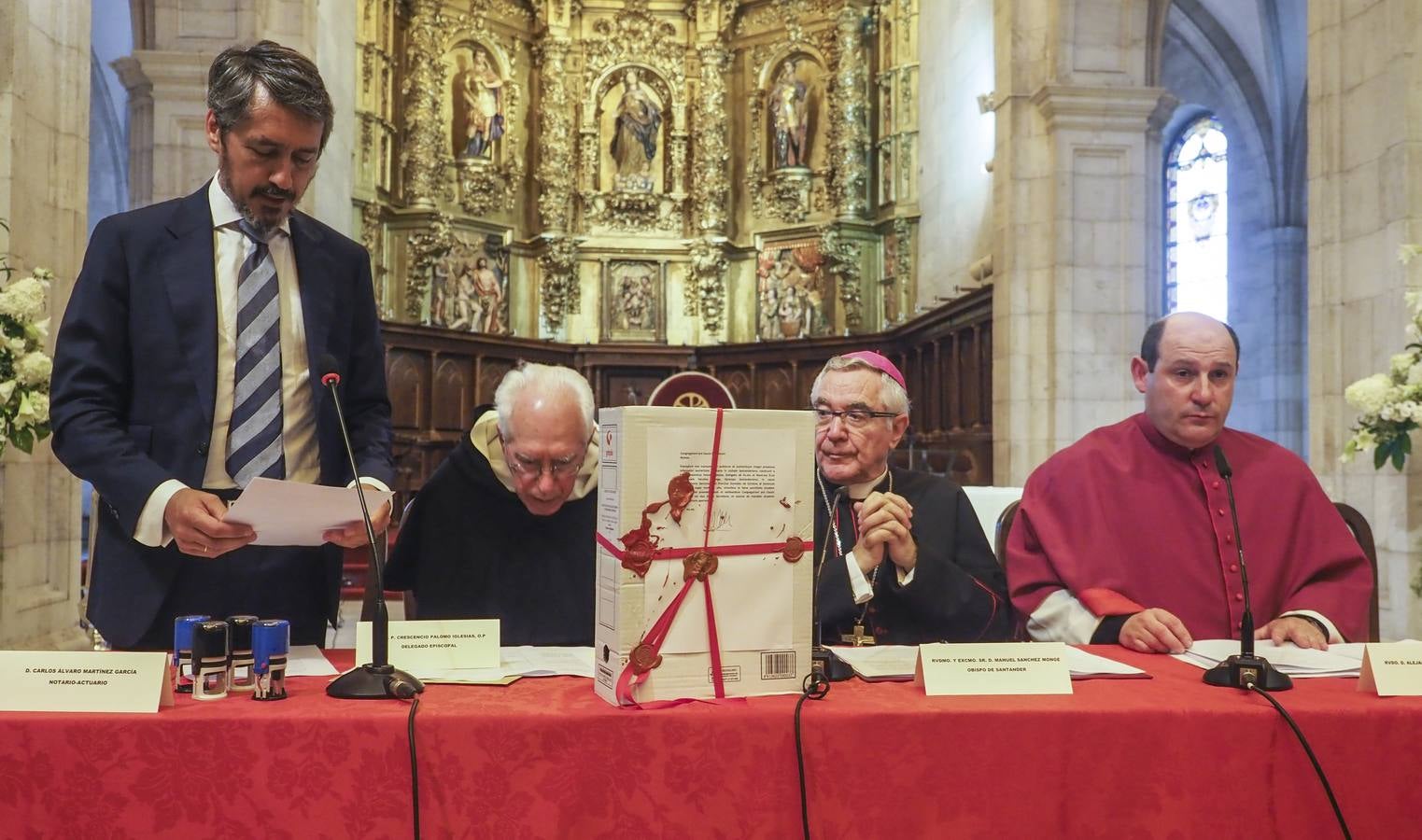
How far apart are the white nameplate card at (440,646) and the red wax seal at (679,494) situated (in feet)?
1.88

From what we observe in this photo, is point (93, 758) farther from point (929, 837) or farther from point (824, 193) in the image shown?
point (824, 193)

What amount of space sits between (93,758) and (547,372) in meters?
1.50

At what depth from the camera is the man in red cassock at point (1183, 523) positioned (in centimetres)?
306

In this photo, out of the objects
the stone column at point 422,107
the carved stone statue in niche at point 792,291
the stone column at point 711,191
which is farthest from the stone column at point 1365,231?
the stone column at point 422,107

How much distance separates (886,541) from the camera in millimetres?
2516

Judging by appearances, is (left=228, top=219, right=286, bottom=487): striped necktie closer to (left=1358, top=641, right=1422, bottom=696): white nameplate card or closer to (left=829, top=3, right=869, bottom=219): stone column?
(left=1358, top=641, right=1422, bottom=696): white nameplate card

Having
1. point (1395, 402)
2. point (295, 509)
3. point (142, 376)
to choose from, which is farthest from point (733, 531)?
point (1395, 402)

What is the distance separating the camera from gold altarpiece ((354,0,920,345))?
47.5 ft

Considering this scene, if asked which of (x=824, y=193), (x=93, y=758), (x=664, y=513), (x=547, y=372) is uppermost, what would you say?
(x=824, y=193)

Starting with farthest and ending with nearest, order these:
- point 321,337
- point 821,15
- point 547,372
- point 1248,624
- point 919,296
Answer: point 821,15 → point 919,296 → point 547,372 → point 321,337 → point 1248,624

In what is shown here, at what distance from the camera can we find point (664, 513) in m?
1.83

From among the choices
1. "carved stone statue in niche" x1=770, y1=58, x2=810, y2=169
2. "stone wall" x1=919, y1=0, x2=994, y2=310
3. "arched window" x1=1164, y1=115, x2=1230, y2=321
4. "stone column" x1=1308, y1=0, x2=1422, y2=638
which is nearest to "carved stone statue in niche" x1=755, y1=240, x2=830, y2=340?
"carved stone statue in niche" x1=770, y1=58, x2=810, y2=169

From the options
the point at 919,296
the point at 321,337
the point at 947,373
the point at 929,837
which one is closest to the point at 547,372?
the point at 321,337

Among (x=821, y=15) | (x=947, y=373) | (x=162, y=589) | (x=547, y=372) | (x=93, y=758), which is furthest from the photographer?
(x=821, y=15)
